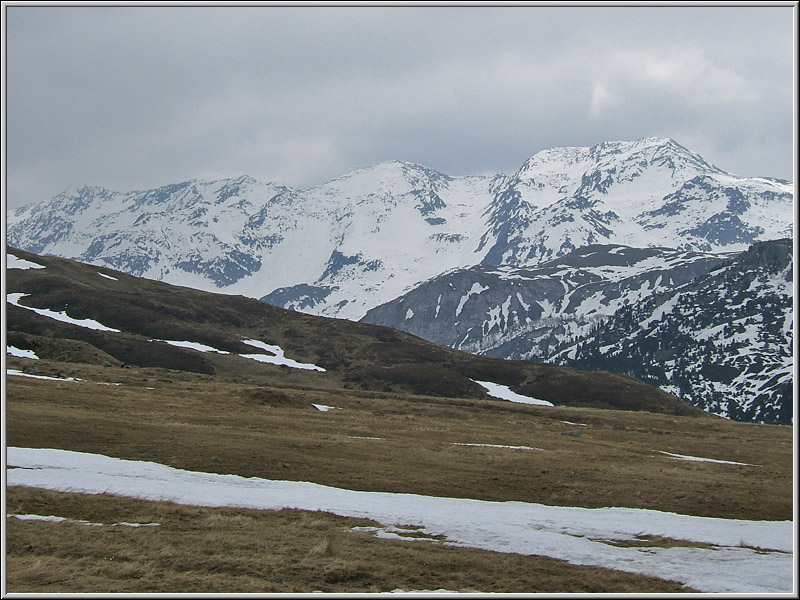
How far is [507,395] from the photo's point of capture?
15712 cm

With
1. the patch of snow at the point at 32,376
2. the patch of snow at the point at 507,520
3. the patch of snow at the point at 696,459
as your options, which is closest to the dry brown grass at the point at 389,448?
the patch of snow at the point at 696,459

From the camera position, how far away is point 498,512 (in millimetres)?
36594

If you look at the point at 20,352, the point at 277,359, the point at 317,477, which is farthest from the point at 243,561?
the point at 277,359

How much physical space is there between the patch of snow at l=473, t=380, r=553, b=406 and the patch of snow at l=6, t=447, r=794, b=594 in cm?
11530

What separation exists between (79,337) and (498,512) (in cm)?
13023

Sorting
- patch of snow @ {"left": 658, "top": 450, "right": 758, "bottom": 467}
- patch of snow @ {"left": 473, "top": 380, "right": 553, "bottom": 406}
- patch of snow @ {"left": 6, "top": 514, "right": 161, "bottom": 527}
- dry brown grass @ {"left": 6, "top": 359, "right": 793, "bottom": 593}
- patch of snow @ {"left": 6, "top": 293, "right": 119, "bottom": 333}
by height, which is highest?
patch of snow @ {"left": 6, "top": 293, "right": 119, "bottom": 333}

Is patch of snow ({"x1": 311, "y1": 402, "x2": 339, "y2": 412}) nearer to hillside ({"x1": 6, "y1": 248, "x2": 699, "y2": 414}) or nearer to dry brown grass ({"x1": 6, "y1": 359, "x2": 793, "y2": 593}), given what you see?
dry brown grass ({"x1": 6, "y1": 359, "x2": 793, "y2": 593})

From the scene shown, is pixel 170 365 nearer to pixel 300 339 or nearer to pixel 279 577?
pixel 300 339

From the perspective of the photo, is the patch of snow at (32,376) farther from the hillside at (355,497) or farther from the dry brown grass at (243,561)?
the dry brown grass at (243,561)

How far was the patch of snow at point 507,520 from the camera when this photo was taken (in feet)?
92.2

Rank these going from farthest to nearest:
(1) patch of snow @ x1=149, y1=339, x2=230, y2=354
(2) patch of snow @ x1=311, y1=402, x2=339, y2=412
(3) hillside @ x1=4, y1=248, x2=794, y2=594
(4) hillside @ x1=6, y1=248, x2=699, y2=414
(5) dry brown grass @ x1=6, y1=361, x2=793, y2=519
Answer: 1. (1) patch of snow @ x1=149, y1=339, x2=230, y2=354
2. (4) hillside @ x1=6, y1=248, x2=699, y2=414
3. (2) patch of snow @ x1=311, y1=402, x2=339, y2=412
4. (5) dry brown grass @ x1=6, y1=361, x2=793, y2=519
5. (3) hillside @ x1=4, y1=248, x2=794, y2=594

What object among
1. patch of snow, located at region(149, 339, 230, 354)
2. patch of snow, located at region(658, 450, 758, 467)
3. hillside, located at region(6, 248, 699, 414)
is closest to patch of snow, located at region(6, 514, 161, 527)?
patch of snow, located at region(658, 450, 758, 467)

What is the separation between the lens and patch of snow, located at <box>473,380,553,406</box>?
154 metres

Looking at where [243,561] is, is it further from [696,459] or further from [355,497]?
[696,459]
